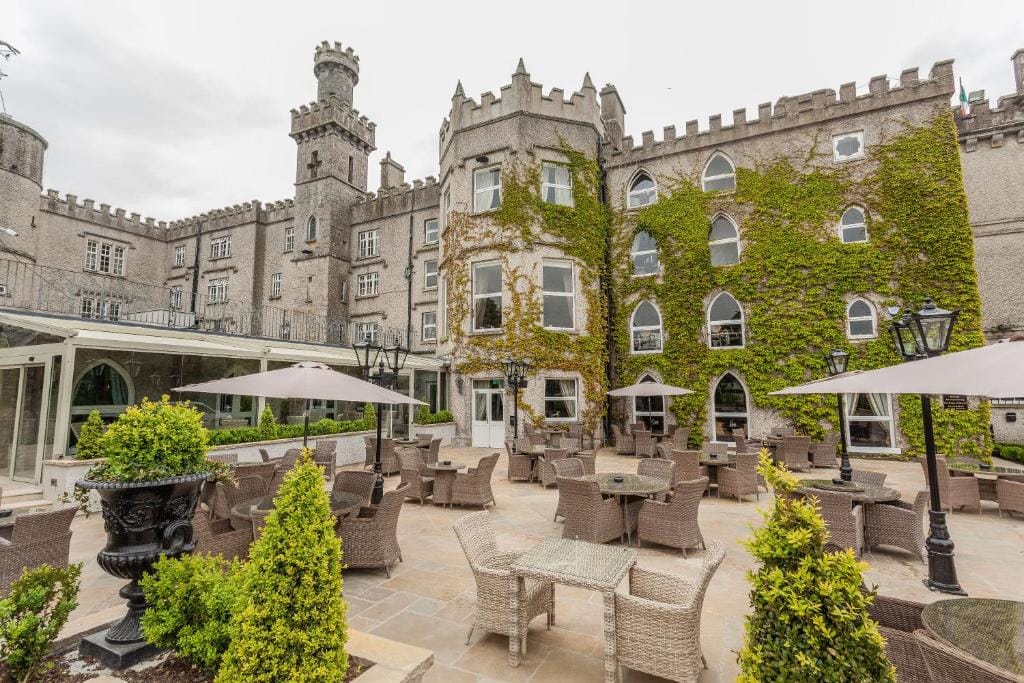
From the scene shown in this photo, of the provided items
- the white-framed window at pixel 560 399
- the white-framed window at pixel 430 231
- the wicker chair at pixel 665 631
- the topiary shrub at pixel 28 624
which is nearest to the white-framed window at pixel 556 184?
the white-framed window at pixel 560 399

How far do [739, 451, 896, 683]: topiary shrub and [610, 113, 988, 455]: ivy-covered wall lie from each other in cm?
1425

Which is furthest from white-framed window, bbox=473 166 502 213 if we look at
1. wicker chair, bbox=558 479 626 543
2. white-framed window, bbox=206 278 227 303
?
white-framed window, bbox=206 278 227 303

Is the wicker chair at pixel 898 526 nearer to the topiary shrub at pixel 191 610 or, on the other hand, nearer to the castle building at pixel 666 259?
the topiary shrub at pixel 191 610

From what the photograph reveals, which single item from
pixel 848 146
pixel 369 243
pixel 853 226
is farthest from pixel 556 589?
pixel 369 243

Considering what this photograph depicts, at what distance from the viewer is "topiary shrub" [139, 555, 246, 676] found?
2.58 metres

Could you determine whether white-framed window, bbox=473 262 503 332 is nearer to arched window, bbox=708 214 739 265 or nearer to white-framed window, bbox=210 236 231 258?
arched window, bbox=708 214 739 265

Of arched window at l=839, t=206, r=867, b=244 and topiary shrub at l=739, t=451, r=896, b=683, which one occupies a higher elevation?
arched window at l=839, t=206, r=867, b=244

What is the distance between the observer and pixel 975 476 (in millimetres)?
7789

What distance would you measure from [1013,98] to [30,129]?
40.0 metres

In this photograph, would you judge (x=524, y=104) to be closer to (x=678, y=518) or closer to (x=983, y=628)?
(x=678, y=518)

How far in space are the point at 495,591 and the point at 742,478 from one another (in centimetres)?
643

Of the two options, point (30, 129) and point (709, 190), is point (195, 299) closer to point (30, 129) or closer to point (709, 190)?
point (30, 129)

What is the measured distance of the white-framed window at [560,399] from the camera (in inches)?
628

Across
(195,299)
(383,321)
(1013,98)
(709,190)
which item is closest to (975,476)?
(709,190)
